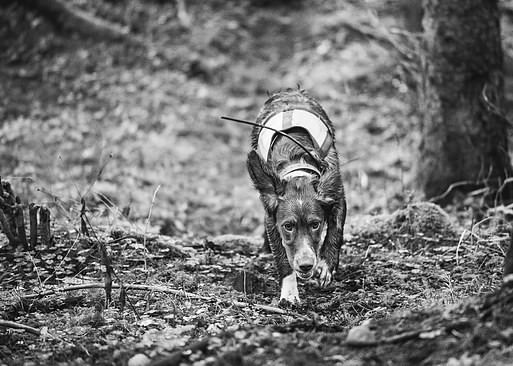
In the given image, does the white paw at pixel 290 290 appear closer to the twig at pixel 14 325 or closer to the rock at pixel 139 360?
the rock at pixel 139 360

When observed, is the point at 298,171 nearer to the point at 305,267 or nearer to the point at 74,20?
the point at 305,267

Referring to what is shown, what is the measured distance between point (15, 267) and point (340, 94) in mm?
10389

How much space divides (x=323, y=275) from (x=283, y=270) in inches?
14.6

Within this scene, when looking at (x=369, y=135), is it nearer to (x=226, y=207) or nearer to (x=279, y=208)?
(x=226, y=207)

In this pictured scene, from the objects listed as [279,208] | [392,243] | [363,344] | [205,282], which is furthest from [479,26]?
[363,344]

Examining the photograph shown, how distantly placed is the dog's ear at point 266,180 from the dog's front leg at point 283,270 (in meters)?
0.21

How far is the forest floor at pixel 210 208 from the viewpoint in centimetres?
363

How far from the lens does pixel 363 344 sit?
132 inches

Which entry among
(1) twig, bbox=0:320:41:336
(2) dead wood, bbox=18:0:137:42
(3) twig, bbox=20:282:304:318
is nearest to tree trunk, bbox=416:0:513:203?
(3) twig, bbox=20:282:304:318

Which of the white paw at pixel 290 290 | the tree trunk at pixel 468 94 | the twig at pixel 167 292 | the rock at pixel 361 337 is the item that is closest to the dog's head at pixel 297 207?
the white paw at pixel 290 290

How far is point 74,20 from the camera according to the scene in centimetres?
1447

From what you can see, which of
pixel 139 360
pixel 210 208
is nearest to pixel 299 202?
pixel 139 360

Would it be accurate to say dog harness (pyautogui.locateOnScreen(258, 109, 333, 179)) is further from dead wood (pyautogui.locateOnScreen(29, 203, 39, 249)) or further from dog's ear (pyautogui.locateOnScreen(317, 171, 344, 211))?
dead wood (pyautogui.locateOnScreen(29, 203, 39, 249))

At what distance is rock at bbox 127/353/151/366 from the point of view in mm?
3457
